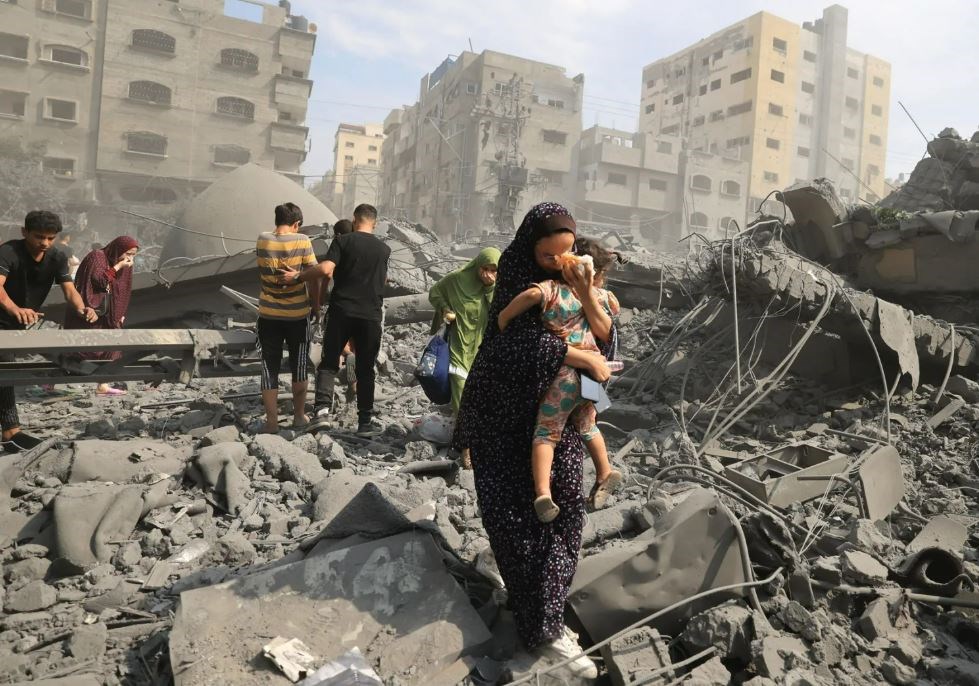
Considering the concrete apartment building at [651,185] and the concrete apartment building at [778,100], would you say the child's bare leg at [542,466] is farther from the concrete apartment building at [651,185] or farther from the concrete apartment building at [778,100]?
the concrete apartment building at [778,100]

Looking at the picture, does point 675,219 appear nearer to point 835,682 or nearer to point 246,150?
point 246,150

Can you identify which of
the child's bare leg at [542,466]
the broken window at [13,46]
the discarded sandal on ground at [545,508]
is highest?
the broken window at [13,46]

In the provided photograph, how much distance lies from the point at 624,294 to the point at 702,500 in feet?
28.1

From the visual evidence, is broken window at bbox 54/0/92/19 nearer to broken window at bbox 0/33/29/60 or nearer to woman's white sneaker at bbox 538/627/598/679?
broken window at bbox 0/33/29/60

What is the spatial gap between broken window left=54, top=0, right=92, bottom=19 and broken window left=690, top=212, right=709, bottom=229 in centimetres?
3598

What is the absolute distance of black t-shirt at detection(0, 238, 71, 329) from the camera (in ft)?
14.8

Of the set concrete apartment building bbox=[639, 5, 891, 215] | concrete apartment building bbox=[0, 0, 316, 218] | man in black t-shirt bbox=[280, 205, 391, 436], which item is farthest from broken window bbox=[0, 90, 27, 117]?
concrete apartment building bbox=[639, 5, 891, 215]

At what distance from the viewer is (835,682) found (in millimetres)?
2602

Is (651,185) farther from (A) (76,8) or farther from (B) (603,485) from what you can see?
(B) (603,485)

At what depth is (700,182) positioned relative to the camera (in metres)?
45.3

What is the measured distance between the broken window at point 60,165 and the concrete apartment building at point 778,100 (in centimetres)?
3715

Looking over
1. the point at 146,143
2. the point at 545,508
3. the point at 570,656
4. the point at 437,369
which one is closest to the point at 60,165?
the point at 146,143

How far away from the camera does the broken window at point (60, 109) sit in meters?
30.1

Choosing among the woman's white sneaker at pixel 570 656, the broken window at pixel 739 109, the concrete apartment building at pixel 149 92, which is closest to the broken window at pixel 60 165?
the concrete apartment building at pixel 149 92
